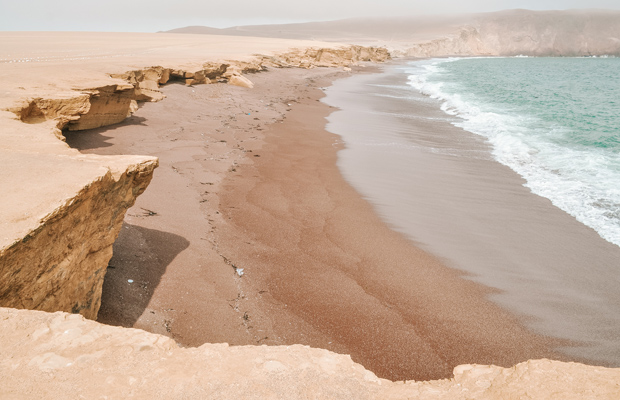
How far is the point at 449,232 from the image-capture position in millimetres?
5777

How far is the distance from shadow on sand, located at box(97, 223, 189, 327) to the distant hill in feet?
360

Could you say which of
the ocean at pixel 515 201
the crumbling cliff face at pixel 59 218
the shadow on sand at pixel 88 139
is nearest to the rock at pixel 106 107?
the shadow on sand at pixel 88 139

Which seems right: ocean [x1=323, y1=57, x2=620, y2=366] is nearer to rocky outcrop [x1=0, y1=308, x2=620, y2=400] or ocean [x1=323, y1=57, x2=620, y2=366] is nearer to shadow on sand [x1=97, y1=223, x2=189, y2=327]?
rocky outcrop [x1=0, y1=308, x2=620, y2=400]

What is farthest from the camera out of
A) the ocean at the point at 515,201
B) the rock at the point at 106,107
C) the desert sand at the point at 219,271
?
the rock at the point at 106,107

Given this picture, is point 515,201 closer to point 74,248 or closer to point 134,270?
point 134,270

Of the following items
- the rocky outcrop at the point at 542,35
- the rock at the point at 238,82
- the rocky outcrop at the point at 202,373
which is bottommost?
the rocky outcrop at the point at 202,373

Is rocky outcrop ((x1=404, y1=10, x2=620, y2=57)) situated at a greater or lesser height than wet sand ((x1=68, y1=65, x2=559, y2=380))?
greater

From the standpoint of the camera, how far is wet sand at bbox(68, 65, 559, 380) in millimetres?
3619

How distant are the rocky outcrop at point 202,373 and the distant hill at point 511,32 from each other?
367 feet

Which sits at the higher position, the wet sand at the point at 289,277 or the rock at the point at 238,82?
the rock at the point at 238,82

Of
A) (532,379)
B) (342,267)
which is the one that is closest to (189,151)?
(342,267)

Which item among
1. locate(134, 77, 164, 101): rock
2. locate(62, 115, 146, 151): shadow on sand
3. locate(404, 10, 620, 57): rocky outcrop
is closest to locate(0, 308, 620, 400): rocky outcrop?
locate(62, 115, 146, 151): shadow on sand

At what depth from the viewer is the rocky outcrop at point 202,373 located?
1954 mm

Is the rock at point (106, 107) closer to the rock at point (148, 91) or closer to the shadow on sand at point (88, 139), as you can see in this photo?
the shadow on sand at point (88, 139)
